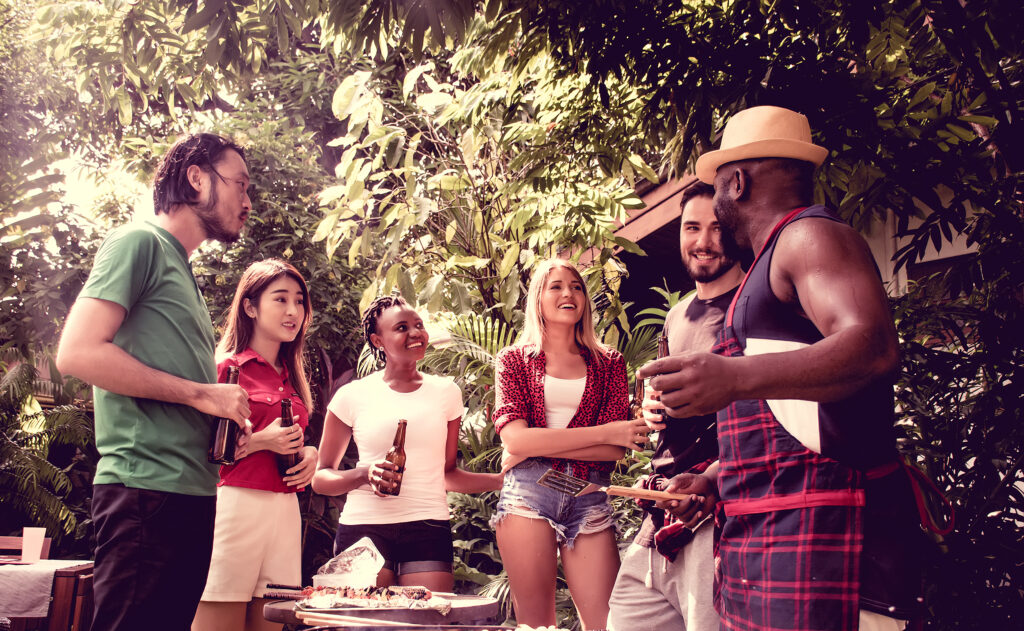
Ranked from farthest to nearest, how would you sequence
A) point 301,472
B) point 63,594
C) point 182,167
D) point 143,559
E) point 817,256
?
point 63,594 < point 301,472 < point 182,167 < point 143,559 < point 817,256

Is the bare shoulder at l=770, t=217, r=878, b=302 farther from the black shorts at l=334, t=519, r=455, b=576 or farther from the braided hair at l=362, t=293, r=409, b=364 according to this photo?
the braided hair at l=362, t=293, r=409, b=364

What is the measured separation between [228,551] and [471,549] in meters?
3.01

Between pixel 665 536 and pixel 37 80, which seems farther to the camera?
pixel 37 80

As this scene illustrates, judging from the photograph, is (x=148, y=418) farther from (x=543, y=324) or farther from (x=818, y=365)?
(x=818, y=365)

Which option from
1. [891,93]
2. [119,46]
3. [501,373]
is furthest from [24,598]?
[891,93]

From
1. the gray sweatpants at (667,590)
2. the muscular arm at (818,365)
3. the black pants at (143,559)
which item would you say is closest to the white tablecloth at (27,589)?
the black pants at (143,559)

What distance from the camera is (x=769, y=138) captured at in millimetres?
1864

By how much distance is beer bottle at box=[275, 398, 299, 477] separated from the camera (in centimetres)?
338

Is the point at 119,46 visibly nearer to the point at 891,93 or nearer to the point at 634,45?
the point at 634,45

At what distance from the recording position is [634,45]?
3322 millimetres

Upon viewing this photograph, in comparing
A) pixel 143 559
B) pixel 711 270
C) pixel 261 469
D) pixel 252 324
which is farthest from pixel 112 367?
pixel 711 270

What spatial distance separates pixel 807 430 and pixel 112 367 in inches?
74.0

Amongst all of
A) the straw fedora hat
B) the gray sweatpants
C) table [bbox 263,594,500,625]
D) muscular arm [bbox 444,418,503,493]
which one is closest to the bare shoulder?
the straw fedora hat

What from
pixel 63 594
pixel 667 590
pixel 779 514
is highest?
pixel 779 514
